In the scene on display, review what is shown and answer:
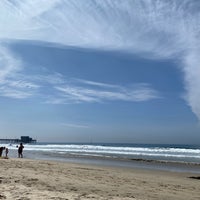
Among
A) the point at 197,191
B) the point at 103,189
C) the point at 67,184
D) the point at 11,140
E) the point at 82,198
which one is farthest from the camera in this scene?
the point at 11,140

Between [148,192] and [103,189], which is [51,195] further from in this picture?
[148,192]

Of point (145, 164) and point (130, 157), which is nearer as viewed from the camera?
point (145, 164)

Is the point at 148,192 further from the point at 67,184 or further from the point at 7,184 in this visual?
the point at 7,184

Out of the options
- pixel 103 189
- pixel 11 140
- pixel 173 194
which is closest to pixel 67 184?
pixel 103 189

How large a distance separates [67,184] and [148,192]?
2931 millimetres

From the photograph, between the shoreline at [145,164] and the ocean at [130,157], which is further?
the ocean at [130,157]

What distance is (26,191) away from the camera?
9203 mm

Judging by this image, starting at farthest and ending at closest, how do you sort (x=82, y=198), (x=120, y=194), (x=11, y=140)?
(x=11, y=140) → (x=120, y=194) → (x=82, y=198)

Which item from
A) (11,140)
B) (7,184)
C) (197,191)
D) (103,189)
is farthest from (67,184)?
(11,140)

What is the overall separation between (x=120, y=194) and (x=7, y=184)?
3.73 metres

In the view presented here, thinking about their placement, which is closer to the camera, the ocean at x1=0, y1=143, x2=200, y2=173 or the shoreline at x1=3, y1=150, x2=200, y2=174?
the shoreline at x1=3, y1=150, x2=200, y2=174

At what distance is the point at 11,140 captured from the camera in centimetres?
17050

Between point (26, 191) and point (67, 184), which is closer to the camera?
point (26, 191)

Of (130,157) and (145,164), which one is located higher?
(130,157)
